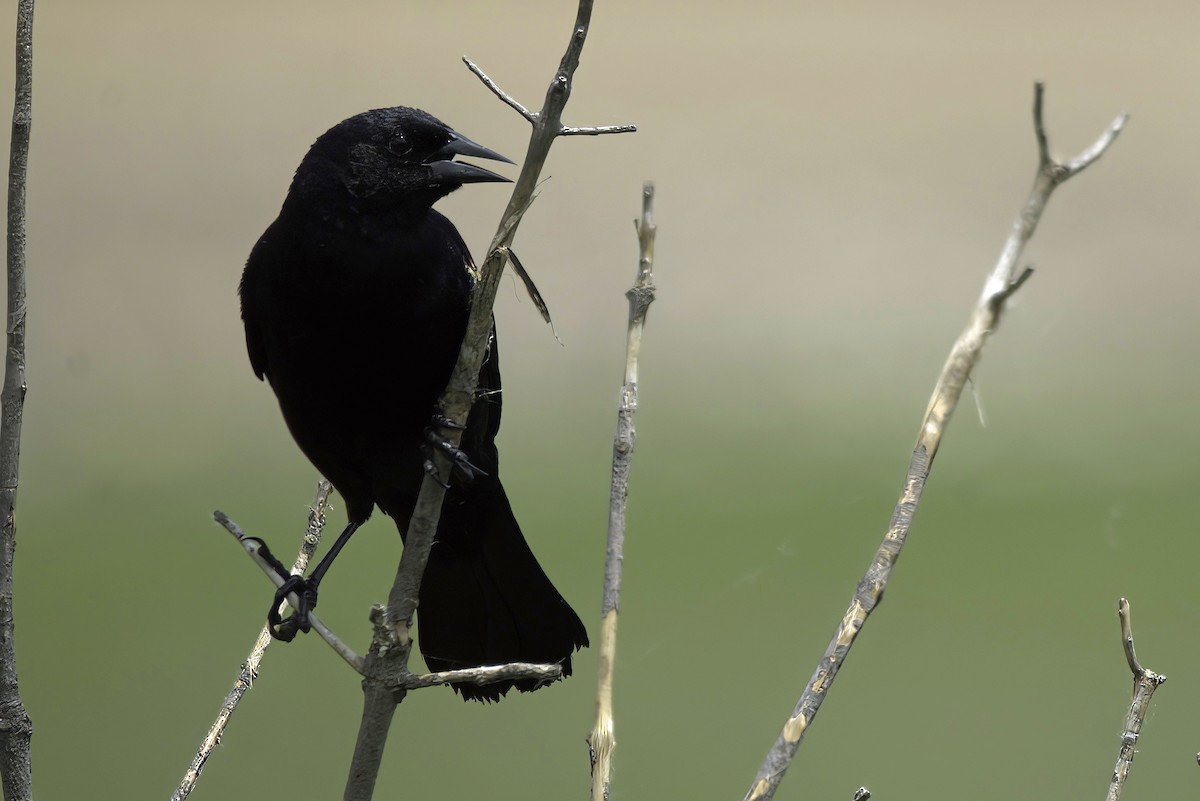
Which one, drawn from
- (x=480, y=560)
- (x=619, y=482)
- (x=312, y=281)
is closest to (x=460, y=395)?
(x=619, y=482)

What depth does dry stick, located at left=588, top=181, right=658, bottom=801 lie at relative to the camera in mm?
1105

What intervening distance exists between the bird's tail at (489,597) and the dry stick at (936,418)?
30.5 inches

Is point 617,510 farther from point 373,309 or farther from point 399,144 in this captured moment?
point 399,144

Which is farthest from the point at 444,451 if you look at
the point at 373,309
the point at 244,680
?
the point at 244,680

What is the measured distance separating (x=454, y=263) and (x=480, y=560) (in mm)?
492

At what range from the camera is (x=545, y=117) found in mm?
1022

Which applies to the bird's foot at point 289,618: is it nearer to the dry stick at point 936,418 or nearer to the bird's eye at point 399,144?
the bird's eye at point 399,144

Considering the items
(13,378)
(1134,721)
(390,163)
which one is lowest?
(1134,721)

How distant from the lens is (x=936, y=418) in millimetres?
933

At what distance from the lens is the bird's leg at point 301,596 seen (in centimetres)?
155

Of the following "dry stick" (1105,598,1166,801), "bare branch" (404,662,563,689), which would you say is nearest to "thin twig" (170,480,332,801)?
"bare branch" (404,662,563,689)

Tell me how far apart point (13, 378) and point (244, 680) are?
0.58m

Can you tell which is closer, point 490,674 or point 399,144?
point 490,674

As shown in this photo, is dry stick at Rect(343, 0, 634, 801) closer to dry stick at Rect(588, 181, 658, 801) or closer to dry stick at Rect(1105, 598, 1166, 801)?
dry stick at Rect(588, 181, 658, 801)
